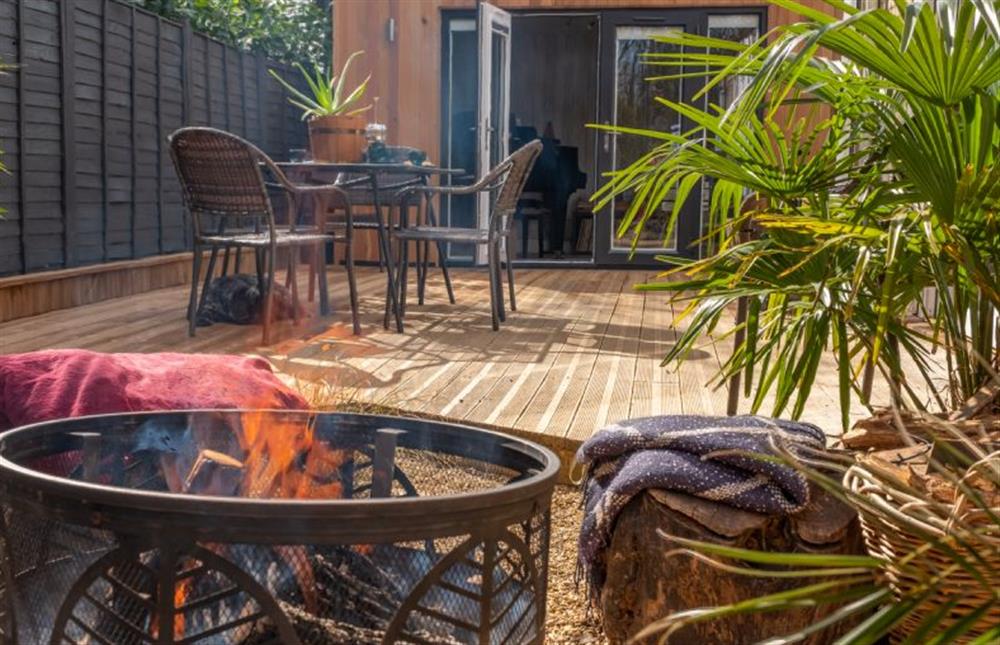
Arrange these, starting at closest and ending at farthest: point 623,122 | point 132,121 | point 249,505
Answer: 1. point 249,505
2. point 132,121
3. point 623,122

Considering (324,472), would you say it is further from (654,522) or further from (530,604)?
(654,522)

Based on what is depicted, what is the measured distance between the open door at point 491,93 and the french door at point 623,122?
2.52 ft

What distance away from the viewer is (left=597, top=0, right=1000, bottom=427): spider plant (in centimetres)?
184

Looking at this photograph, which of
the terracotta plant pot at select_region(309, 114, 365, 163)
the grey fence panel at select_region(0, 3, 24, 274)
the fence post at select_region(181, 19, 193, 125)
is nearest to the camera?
the grey fence panel at select_region(0, 3, 24, 274)

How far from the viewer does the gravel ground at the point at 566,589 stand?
2361mm

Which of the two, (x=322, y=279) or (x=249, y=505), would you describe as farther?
(x=322, y=279)

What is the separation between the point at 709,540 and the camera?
6.60 feet

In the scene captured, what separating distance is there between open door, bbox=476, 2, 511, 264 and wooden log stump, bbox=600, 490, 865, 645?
6.83m

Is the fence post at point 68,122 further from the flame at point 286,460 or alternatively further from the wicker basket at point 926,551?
the wicker basket at point 926,551

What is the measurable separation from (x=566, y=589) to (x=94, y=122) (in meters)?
4.74

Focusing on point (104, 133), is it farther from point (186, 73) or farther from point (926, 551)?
point (926, 551)

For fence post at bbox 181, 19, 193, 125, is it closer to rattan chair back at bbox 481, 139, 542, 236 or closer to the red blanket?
rattan chair back at bbox 481, 139, 542, 236

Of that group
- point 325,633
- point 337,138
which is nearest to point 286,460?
point 325,633

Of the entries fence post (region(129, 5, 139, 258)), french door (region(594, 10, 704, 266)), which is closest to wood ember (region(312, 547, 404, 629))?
fence post (region(129, 5, 139, 258))
